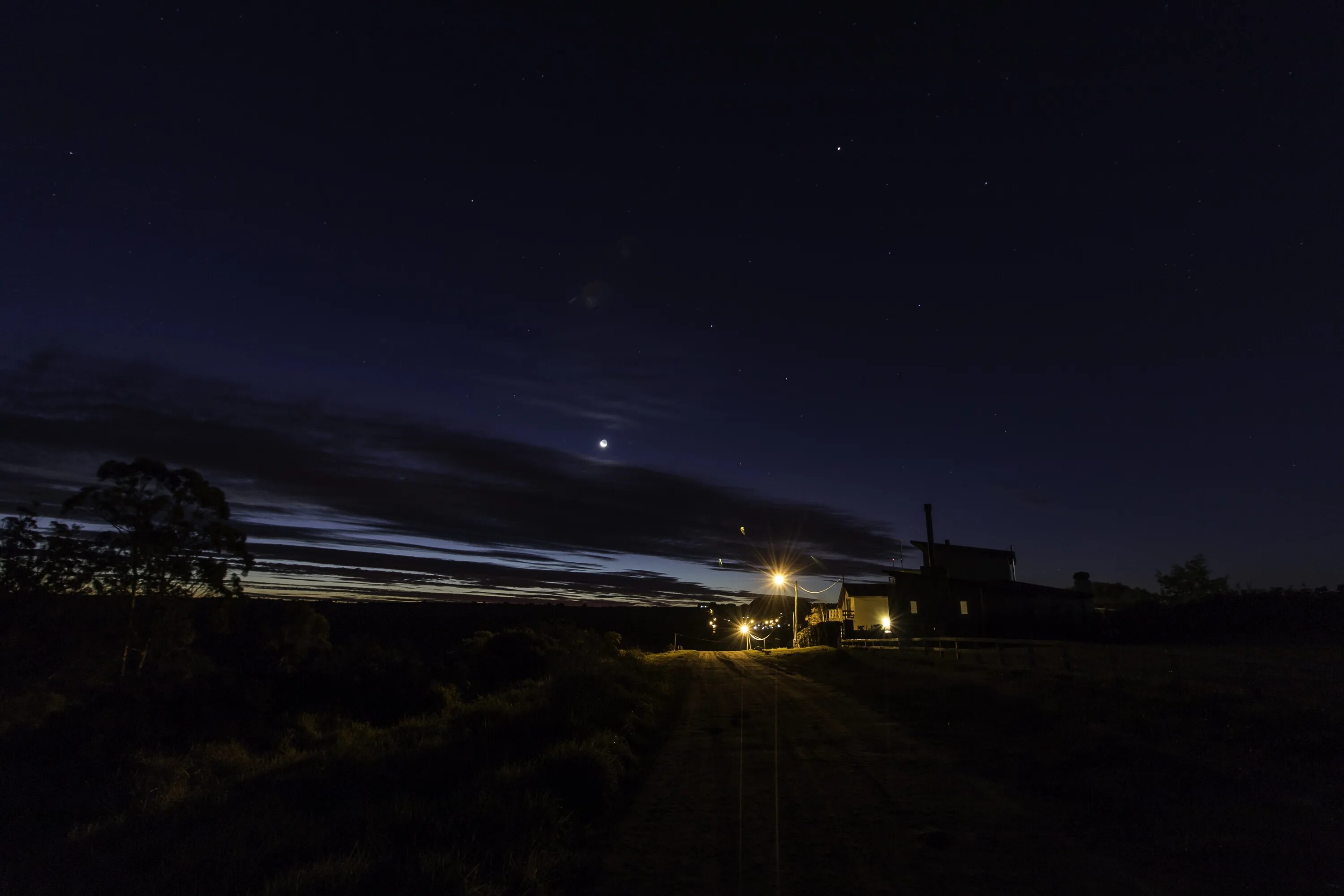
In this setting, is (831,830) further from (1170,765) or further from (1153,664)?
(1153,664)

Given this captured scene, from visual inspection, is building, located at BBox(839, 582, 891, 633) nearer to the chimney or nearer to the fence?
the chimney

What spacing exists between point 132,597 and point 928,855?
30343mm

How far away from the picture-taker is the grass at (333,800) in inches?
263

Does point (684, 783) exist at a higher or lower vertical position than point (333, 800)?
higher

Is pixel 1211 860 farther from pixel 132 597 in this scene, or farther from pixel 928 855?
pixel 132 597

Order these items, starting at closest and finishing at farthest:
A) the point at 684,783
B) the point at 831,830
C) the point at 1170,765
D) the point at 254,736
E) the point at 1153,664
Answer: the point at 831,830 < the point at 1170,765 < the point at 684,783 < the point at 254,736 < the point at 1153,664

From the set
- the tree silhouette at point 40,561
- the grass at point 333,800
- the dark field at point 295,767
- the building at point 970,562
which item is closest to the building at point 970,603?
the building at point 970,562

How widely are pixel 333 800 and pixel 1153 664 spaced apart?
23.8 m

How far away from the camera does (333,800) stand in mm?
9914

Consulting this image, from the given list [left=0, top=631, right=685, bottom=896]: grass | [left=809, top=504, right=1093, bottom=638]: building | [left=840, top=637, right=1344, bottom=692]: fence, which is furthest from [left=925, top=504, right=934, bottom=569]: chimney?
[left=0, top=631, right=685, bottom=896]: grass

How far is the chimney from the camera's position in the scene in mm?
53531

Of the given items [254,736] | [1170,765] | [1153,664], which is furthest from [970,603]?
[254,736]

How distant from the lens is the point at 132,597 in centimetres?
2669

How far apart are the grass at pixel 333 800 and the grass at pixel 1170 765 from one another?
5988mm
